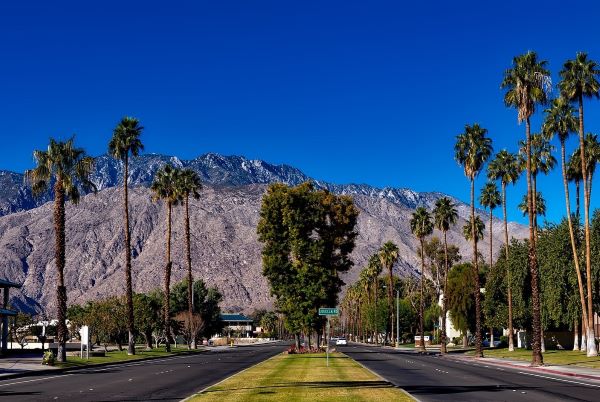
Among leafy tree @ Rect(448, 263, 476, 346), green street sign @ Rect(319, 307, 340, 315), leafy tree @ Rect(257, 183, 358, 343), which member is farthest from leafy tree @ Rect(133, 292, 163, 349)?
green street sign @ Rect(319, 307, 340, 315)

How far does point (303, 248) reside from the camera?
69125 mm

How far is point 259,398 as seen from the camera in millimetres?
23641

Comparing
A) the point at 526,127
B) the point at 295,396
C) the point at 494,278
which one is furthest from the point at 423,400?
the point at 494,278

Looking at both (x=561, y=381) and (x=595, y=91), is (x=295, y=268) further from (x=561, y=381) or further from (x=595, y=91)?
(x=561, y=381)

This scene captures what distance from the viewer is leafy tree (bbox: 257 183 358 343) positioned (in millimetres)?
68375

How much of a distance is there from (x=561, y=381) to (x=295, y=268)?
36.7 metres

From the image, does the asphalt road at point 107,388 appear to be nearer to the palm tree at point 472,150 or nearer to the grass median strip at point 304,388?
the grass median strip at point 304,388

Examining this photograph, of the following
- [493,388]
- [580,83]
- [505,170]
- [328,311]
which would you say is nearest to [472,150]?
[505,170]

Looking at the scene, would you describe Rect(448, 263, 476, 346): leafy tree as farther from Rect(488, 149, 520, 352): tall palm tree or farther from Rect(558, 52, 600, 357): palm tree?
Rect(558, 52, 600, 357): palm tree

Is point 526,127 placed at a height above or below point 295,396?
above

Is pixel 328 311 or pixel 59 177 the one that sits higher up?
pixel 59 177

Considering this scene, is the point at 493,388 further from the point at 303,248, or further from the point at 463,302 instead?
the point at 463,302

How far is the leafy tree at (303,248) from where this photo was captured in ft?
224

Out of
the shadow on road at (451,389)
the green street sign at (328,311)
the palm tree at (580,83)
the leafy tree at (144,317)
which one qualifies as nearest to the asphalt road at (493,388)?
the shadow on road at (451,389)
